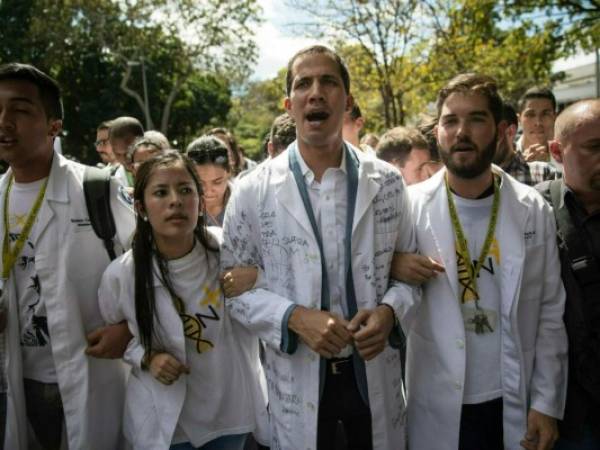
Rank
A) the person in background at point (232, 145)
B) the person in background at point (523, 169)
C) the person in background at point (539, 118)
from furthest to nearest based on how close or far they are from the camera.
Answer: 1. the person in background at point (232, 145)
2. the person in background at point (539, 118)
3. the person in background at point (523, 169)

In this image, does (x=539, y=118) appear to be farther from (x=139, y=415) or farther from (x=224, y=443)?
(x=139, y=415)

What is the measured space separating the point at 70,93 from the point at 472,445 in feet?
107

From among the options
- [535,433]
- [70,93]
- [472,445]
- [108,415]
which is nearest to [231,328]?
[108,415]

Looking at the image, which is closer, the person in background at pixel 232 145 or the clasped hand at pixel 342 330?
the clasped hand at pixel 342 330

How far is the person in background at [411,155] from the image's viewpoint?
4.38m

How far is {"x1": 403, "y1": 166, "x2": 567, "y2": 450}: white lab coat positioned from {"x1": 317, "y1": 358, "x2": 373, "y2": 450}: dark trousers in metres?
0.33

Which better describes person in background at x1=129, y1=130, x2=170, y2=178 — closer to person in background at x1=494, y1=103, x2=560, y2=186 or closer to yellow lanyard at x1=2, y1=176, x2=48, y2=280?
yellow lanyard at x1=2, y1=176, x2=48, y2=280

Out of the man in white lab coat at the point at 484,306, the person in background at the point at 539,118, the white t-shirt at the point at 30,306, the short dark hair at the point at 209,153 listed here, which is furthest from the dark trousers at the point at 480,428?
the person in background at the point at 539,118

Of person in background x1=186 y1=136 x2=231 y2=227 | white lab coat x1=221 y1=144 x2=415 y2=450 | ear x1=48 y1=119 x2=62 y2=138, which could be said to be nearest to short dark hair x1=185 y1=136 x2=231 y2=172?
person in background x1=186 y1=136 x2=231 y2=227

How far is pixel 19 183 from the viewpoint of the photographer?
278 centimetres

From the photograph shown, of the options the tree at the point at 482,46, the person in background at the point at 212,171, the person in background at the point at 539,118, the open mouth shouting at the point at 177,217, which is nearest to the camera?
the open mouth shouting at the point at 177,217

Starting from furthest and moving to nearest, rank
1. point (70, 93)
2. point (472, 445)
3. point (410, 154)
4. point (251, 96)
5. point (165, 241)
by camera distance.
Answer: point (251, 96) → point (70, 93) → point (410, 154) → point (165, 241) → point (472, 445)

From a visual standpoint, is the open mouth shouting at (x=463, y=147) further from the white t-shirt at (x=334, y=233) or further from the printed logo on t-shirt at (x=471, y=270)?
the white t-shirt at (x=334, y=233)

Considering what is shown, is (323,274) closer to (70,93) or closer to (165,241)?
(165,241)
